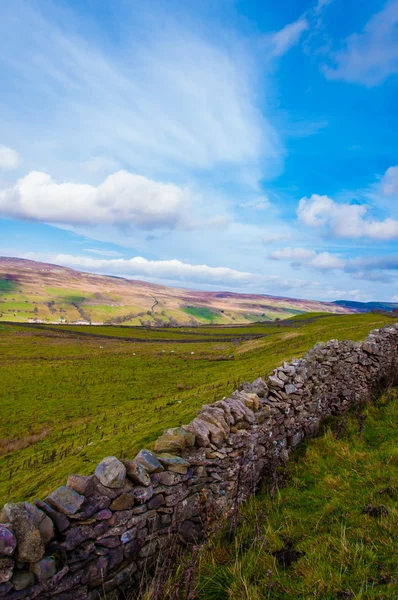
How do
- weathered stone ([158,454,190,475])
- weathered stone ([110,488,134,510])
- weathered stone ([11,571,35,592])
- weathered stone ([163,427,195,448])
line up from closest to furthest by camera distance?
weathered stone ([11,571,35,592]) → weathered stone ([110,488,134,510]) → weathered stone ([158,454,190,475]) → weathered stone ([163,427,195,448])

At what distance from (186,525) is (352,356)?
28.8ft

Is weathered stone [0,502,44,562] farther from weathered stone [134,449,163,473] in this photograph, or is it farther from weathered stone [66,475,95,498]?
weathered stone [134,449,163,473]

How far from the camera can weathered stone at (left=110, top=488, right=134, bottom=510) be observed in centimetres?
459

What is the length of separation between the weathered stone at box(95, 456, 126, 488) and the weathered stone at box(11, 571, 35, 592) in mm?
1225

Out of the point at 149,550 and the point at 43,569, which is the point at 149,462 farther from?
the point at 43,569

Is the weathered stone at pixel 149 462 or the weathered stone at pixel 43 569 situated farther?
the weathered stone at pixel 149 462

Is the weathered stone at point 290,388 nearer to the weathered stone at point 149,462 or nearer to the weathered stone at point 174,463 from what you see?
the weathered stone at point 174,463

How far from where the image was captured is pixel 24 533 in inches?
148

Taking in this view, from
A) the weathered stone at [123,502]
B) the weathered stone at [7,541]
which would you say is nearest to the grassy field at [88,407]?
the weathered stone at [123,502]

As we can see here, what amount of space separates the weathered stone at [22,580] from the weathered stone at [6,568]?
4.7 inches

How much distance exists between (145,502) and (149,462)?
0.57m

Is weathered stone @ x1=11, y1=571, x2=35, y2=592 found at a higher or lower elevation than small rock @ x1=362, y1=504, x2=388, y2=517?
lower

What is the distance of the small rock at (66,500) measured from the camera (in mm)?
4188

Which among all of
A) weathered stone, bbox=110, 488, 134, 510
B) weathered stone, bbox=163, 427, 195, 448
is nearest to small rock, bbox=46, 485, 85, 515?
weathered stone, bbox=110, 488, 134, 510
